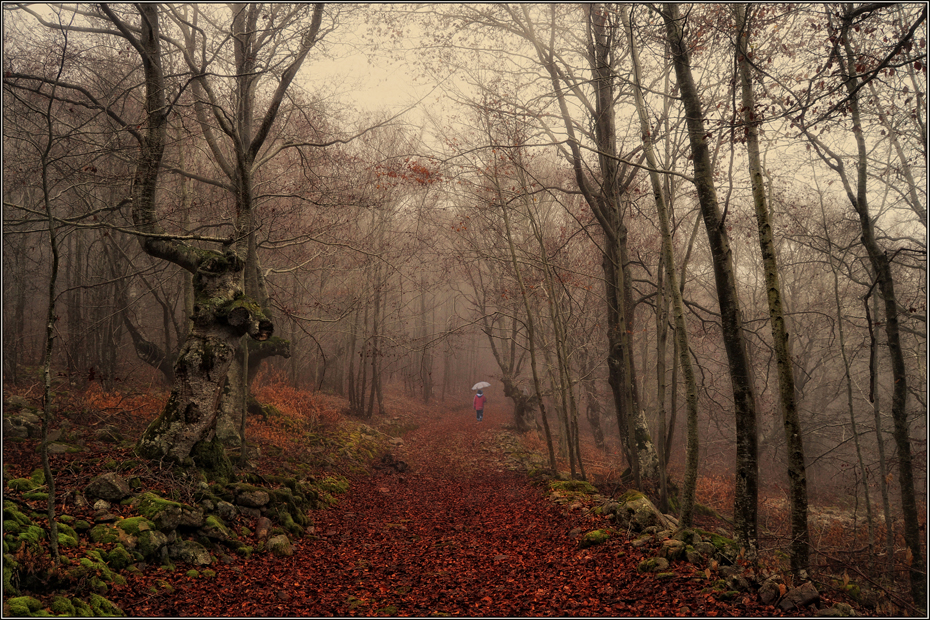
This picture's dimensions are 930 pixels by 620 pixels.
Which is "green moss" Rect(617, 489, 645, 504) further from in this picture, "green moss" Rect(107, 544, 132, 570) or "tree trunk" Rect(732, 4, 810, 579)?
"green moss" Rect(107, 544, 132, 570)

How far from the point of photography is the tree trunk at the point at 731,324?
5.09m

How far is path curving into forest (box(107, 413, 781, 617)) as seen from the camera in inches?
161

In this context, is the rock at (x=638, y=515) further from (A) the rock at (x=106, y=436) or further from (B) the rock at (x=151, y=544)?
(A) the rock at (x=106, y=436)

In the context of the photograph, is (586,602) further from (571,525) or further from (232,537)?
(232,537)

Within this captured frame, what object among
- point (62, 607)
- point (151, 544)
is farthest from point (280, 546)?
point (62, 607)

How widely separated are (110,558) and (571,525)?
17.6 ft

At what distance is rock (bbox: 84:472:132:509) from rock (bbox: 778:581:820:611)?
A: 20.8 ft

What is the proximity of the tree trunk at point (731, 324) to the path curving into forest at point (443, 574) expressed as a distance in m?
1.01

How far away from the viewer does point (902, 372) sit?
6.18 metres

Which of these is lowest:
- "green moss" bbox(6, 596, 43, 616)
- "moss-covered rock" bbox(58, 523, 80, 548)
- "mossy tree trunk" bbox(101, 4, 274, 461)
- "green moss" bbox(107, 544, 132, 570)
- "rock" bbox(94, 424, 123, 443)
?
"green moss" bbox(107, 544, 132, 570)

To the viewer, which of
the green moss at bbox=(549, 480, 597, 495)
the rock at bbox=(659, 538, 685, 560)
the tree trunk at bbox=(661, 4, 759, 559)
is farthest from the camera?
the green moss at bbox=(549, 480, 597, 495)

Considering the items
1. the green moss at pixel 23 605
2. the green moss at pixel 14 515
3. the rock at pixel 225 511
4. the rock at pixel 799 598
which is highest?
the green moss at pixel 14 515

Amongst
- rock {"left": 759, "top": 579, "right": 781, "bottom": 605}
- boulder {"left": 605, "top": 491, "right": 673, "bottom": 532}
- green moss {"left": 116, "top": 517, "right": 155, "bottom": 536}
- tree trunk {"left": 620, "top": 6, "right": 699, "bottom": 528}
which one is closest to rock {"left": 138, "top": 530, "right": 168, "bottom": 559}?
green moss {"left": 116, "top": 517, "right": 155, "bottom": 536}

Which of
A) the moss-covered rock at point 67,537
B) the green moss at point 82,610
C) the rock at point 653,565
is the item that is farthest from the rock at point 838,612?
the moss-covered rock at point 67,537
